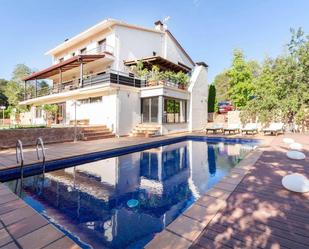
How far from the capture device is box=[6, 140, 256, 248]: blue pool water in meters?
3.52

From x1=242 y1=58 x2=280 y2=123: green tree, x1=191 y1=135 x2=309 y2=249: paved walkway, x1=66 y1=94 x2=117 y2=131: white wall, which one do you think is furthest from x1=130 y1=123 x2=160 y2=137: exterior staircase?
x1=191 y1=135 x2=309 y2=249: paved walkway

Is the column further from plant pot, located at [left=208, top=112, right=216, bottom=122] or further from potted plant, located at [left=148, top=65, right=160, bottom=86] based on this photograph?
plant pot, located at [left=208, top=112, right=216, bottom=122]

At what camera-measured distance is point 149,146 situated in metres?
11.9

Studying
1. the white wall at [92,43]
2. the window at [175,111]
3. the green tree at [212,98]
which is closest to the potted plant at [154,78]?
the window at [175,111]

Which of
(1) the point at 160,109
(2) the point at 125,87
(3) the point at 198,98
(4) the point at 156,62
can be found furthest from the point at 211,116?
(2) the point at 125,87

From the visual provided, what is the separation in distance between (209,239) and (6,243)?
8.55 feet

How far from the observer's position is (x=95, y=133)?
1398cm

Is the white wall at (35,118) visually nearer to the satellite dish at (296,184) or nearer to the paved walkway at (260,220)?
the paved walkway at (260,220)

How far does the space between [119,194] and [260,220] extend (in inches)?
138

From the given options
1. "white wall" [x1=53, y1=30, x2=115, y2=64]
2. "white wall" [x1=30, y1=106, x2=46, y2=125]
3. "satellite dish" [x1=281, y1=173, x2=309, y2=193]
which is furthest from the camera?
"white wall" [x1=30, y1=106, x2=46, y2=125]

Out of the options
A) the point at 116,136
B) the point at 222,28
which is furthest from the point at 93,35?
the point at 222,28

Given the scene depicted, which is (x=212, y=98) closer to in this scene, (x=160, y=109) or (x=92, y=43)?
(x=160, y=109)

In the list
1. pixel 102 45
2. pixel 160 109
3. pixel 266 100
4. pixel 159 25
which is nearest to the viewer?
pixel 160 109

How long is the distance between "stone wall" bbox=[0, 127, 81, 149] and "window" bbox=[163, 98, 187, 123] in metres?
7.31
